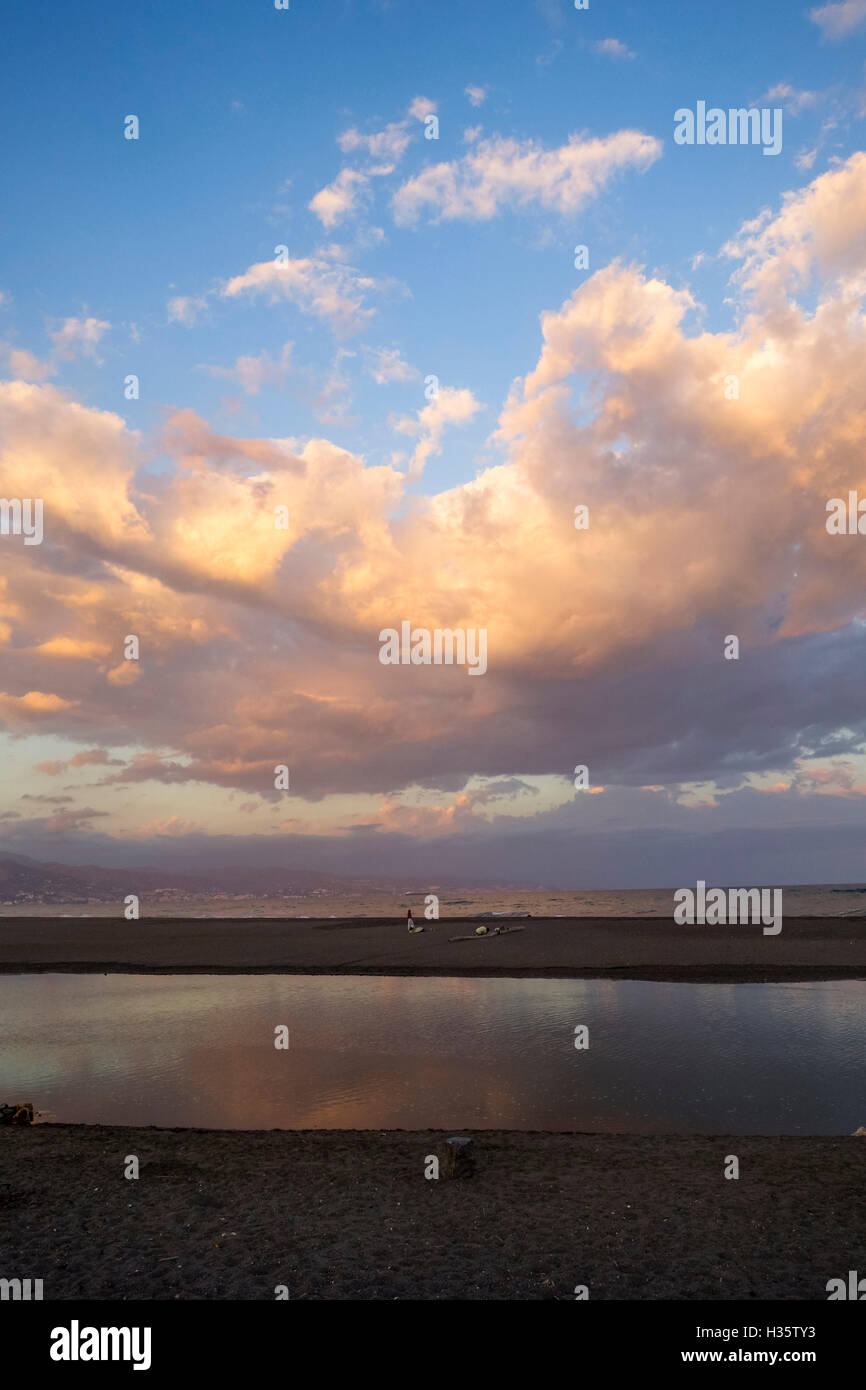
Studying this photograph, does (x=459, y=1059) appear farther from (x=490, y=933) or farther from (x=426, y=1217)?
(x=490, y=933)

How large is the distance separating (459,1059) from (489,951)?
28419mm

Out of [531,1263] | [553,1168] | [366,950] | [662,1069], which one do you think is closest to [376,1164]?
[553,1168]

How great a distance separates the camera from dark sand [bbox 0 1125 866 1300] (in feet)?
29.9

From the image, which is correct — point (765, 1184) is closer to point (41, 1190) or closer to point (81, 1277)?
point (81, 1277)

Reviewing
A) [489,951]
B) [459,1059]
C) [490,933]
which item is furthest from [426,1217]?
[490,933]

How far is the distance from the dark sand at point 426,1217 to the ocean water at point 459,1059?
2.19 metres

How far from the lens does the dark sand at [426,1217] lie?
9117 mm

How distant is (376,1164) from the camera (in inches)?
530

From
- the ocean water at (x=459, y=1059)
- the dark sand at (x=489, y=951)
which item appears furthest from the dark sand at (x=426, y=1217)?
the dark sand at (x=489, y=951)
